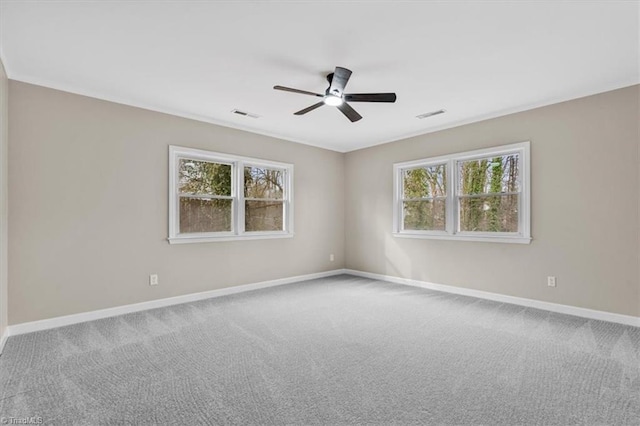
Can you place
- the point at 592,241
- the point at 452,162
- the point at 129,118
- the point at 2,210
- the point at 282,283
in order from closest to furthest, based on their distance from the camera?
the point at 2,210
the point at 592,241
the point at 129,118
the point at 452,162
the point at 282,283

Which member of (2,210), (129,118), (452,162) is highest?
(129,118)

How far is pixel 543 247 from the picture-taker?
403 cm

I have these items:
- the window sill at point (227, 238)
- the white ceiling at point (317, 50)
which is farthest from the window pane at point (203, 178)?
the white ceiling at point (317, 50)

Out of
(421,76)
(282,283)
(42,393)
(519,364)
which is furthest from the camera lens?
(282,283)

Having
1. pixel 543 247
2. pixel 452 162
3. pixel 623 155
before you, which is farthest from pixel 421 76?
pixel 543 247

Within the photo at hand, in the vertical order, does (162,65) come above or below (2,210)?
above

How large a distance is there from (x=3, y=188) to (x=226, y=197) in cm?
245

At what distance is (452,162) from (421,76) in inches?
81.6

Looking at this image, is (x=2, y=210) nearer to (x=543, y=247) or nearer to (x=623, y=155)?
(x=543, y=247)

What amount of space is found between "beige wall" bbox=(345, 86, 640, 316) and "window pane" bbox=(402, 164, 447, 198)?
33 cm

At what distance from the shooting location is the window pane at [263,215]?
17.1 feet

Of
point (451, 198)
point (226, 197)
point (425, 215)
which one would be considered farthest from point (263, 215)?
point (451, 198)

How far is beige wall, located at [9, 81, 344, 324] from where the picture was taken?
10.7ft

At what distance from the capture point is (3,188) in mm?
2939
